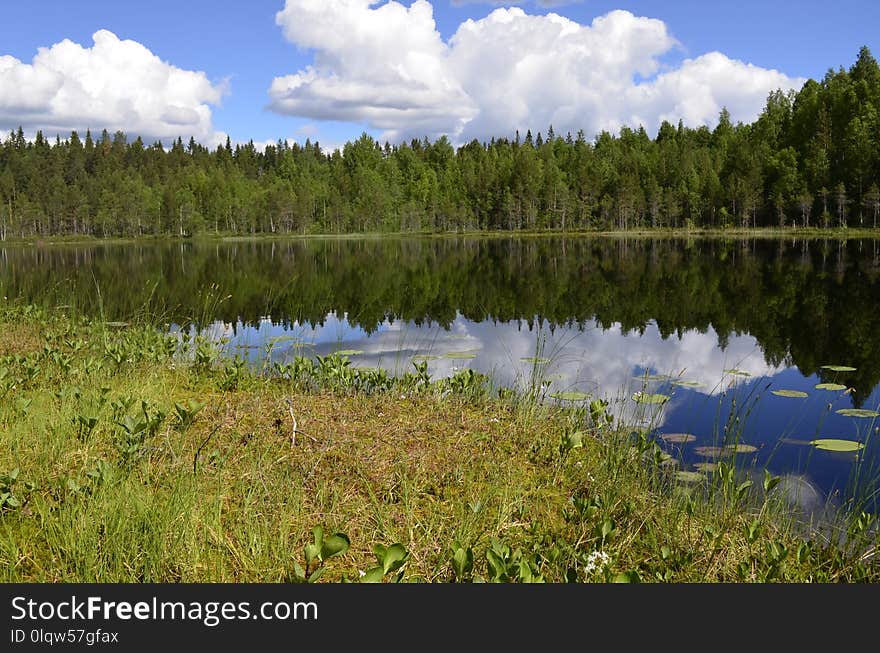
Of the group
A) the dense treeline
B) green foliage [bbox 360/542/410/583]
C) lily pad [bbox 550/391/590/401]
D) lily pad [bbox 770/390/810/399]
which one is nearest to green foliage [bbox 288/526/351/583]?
green foliage [bbox 360/542/410/583]

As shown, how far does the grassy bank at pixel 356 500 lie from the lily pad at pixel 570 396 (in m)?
1.69

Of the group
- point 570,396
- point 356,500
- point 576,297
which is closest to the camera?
point 356,500

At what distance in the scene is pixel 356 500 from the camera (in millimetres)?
5410

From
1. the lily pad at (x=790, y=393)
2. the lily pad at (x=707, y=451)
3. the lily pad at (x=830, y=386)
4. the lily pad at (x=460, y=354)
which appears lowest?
the lily pad at (x=707, y=451)

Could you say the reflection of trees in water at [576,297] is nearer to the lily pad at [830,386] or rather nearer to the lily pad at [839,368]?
the lily pad at [839,368]

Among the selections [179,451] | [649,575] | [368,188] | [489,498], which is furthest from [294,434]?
[368,188]

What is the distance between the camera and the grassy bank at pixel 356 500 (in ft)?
13.7

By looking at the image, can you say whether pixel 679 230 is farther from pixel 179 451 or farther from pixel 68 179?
pixel 68 179

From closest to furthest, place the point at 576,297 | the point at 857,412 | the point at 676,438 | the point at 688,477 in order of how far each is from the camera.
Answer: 1. the point at 688,477
2. the point at 676,438
3. the point at 857,412
4. the point at 576,297

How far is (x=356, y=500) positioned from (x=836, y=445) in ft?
21.4

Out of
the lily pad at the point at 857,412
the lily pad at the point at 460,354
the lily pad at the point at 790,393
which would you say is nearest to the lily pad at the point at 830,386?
the lily pad at the point at 790,393

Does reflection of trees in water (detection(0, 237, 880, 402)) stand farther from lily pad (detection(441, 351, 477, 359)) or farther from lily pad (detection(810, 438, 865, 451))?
lily pad (detection(441, 351, 477, 359))

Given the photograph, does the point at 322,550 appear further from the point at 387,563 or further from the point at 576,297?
the point at 576,297

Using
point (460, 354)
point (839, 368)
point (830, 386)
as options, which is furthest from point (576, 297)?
point (830, 386)
